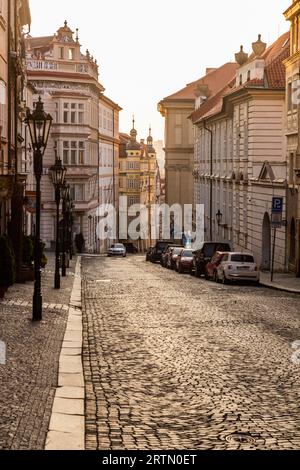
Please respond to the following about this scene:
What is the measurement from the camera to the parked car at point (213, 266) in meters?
36.7

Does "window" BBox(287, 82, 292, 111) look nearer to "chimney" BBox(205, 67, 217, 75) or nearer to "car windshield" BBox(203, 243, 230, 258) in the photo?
"car windshield" BBox(203, 243, 230, 258)

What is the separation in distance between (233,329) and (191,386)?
19.8 ft

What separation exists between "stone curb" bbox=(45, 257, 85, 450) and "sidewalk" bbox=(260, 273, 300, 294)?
17.0 m

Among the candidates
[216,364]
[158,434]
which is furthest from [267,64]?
[158,434]

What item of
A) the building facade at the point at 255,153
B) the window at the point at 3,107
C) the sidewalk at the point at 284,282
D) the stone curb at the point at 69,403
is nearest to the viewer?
the stone curb at the point at 69,403

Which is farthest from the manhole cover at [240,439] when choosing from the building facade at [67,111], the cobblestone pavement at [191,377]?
the building facade at [67,111]

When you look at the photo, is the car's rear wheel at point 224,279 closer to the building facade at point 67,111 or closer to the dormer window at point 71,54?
the building facade at point 67,111

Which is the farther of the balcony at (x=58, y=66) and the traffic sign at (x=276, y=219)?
the balcony at (x=58, y=66)

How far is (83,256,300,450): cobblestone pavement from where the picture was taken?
923cm

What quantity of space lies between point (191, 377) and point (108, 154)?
93316 millimetres

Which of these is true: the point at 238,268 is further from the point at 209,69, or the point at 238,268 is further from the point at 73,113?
the point at 209,69

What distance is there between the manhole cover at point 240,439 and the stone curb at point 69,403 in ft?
4.59

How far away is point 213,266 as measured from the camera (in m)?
37.3

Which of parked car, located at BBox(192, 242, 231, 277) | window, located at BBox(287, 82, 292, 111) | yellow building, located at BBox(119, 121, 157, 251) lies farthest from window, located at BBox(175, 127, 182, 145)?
parked car, located at BBox(192, 242, 231, 277)
